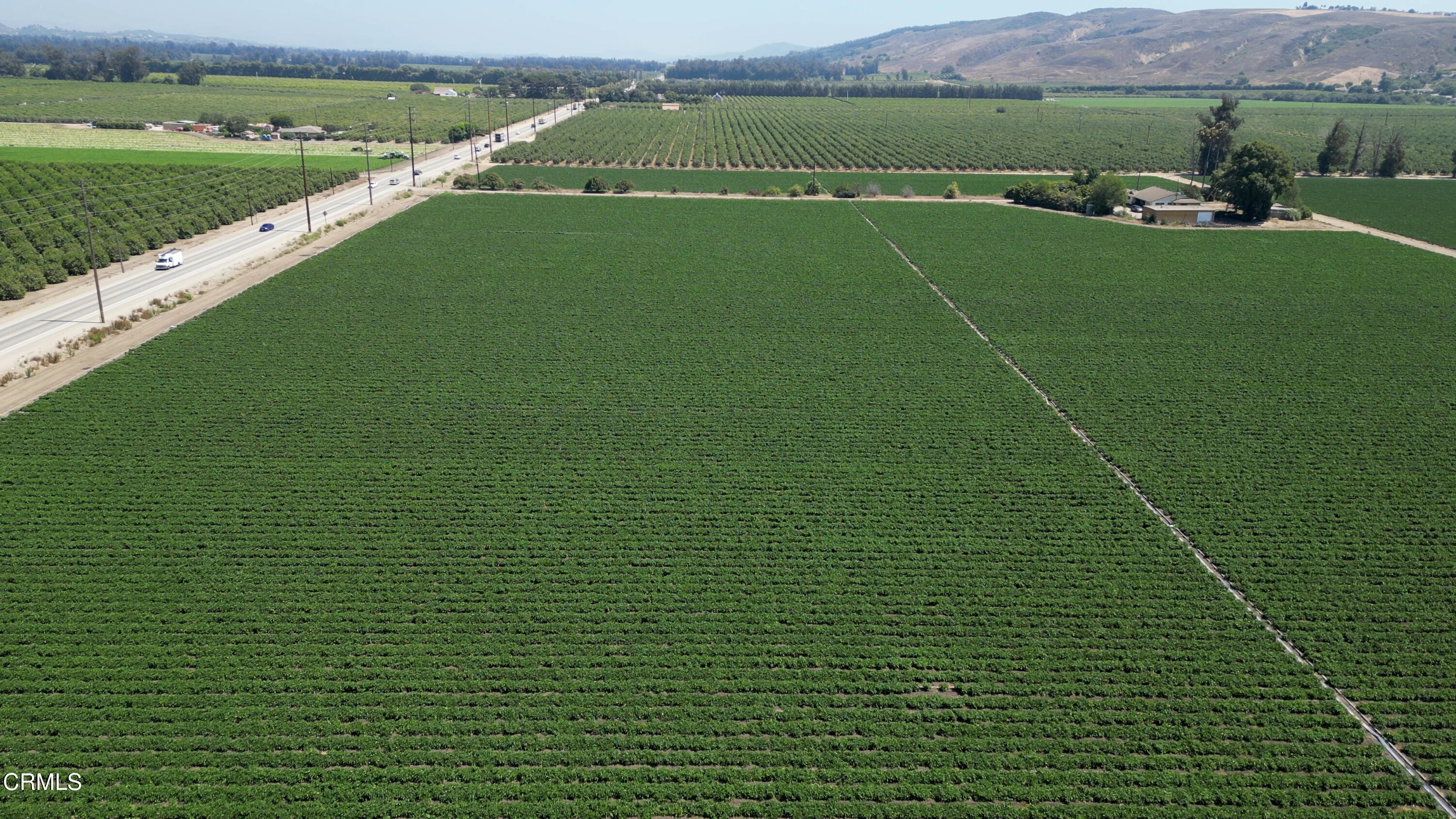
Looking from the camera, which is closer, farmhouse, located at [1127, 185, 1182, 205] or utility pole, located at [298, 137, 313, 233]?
utility pole, located at [298, 137, 313, 233]

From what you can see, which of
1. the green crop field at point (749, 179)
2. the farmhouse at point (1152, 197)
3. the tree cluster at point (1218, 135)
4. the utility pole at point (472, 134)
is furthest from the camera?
the utility pole at point (472, 134)

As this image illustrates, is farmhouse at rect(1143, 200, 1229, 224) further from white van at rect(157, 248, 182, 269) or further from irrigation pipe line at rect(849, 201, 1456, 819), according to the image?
white van at rect(157, 248, 182, 269)

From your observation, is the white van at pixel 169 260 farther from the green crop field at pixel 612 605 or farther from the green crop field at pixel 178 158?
the green crop field at pixel 178 158

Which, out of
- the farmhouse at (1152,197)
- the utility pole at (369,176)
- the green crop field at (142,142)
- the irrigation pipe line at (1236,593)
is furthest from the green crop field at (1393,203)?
the green crop field at (142,142)

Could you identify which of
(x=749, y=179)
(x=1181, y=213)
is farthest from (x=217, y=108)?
(x=1181, y=213)

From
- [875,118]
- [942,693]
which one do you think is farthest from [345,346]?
[875,118]

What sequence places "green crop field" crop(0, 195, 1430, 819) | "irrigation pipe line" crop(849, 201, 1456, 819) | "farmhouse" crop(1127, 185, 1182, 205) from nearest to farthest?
"green crop field" crop(0, 195, 1430, 819), "irrigation pipe line" crop(849, 201, 1456, 819), "farmhouse" crop(1127, 185, 1182, 205)

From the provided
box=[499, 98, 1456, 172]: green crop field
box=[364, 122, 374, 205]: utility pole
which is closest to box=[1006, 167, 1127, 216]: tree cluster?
box=[499, 98, 1456, 172]: green crop field
